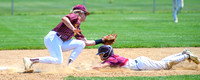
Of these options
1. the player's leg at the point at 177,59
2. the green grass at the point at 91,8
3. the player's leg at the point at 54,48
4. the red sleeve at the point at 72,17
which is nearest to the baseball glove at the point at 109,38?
the red sleeve at the point at 72,17

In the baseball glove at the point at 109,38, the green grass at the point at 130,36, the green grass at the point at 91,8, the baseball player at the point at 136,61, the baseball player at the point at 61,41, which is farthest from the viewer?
the green grass at the point at 91,8

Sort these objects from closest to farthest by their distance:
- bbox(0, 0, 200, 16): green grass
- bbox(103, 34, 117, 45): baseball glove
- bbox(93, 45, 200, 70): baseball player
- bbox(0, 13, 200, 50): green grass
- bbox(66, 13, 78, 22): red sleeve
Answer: bbox(66, 13, 78, 22): red sleeve → bbox(93, 45, 200, 70): baseball player → bbox(103, 34, 117, 45): baseball glove → bbox(0, 13, 200, 50): green grass → bbox(0, 0, 200, 16): green grass

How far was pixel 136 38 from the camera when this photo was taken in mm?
13039

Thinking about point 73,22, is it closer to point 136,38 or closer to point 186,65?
point 186,65

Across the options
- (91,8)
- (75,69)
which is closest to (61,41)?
(75,69)

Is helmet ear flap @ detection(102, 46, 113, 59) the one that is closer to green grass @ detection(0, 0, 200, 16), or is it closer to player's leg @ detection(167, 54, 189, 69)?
player's leg @ detection(167, 54, 189, 69)

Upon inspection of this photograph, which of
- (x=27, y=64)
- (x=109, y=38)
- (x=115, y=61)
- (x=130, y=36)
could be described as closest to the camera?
(x=27, y=64)

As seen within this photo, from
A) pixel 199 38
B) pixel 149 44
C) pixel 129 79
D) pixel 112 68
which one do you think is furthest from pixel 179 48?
pixel 129 79

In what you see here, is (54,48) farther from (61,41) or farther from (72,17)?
(72,17)

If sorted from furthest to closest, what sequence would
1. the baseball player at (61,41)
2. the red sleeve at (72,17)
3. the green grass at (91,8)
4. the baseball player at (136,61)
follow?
the green grass at (91,8) → the baseball player at (136,61) → the baseball player at (61,41) → the red sleeve at (72,17)

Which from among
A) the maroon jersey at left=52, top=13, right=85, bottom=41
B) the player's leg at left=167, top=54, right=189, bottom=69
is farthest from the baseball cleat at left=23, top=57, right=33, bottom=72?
the player's leg at left=167, top=54, right=189, bottom=69

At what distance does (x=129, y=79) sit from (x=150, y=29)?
31.9 feet

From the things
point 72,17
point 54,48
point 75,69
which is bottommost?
point 75,69

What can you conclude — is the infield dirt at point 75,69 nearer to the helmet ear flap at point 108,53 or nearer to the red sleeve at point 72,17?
the helmet ear flap at point 108,53
